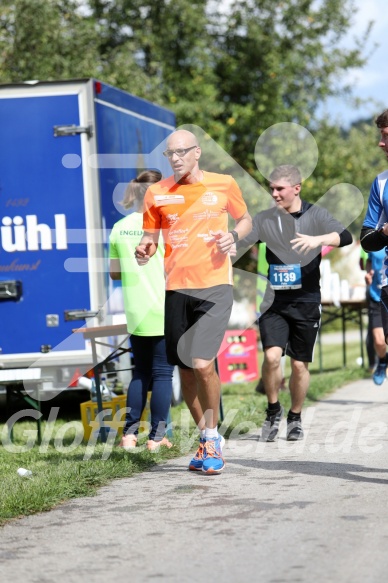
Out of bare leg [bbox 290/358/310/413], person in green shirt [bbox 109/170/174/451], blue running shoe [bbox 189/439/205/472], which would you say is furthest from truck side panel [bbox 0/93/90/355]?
blue running shoe [bbox 189/439/205/472]

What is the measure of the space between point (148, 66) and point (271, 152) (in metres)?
3.45

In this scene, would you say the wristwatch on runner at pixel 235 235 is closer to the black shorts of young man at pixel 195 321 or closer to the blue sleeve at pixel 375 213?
the black shorts of young man at pixel 195 321

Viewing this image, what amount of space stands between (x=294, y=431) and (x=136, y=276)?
5.59ft

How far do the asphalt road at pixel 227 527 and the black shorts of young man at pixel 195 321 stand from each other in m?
0.77

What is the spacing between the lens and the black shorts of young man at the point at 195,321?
7121 millimetres

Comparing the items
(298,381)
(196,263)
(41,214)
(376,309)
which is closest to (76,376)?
(41,214)

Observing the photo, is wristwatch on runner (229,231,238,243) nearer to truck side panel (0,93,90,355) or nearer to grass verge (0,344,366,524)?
grass verge (0,344,366,524)

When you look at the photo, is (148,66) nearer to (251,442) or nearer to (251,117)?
(251,117)

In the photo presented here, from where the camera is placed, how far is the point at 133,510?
6.09m

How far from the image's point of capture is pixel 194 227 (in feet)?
23.2

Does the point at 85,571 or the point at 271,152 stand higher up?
the point at 271,152

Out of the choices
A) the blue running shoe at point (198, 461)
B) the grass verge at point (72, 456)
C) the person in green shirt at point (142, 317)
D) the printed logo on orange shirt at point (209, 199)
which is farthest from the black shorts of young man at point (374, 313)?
the printed logo on orange shirt at point (209, 199)

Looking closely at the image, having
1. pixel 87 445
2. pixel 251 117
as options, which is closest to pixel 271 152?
pixel 251 117

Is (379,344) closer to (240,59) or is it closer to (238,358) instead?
(238,358)
